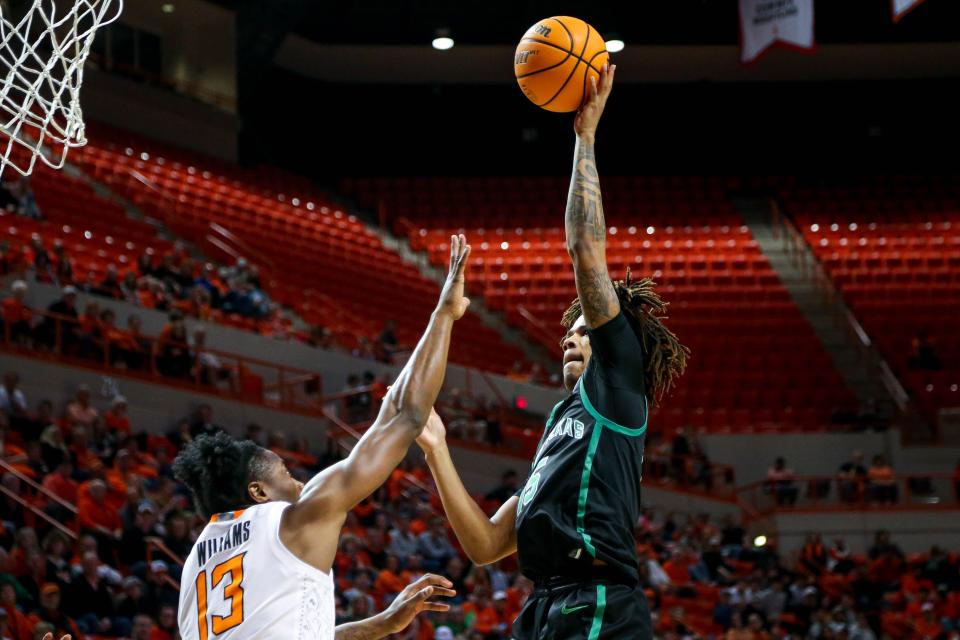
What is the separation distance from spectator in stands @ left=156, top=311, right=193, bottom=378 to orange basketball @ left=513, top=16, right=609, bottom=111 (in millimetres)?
10183

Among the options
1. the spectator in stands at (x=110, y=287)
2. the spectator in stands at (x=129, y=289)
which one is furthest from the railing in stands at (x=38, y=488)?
the spectator in stands at (x=129, y=289)

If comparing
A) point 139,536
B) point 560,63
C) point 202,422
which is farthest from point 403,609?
point 202,422

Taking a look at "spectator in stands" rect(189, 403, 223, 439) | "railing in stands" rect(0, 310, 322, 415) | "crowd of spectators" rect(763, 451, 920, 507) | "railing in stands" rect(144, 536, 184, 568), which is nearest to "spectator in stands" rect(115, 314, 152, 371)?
"railing in stands" rect(0, 310, 322, 415)

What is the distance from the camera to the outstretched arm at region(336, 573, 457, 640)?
441cm

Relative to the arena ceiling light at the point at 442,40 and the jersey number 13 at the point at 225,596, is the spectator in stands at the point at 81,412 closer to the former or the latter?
the jersey number 13 at the point at 225,596

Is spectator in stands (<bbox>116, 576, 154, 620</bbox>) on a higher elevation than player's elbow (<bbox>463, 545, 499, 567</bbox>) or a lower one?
lower

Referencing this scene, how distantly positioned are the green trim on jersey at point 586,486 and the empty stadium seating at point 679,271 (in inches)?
605

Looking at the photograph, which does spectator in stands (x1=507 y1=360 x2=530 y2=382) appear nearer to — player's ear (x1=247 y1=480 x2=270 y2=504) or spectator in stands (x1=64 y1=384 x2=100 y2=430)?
spectator in stands (x1=64 y1=384 x2=100 y2=430)

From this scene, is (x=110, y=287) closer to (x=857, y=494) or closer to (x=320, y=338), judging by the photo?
(x=320, y=338)

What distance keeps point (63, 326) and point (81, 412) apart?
1.57 m

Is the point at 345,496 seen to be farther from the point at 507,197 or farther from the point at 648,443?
the point at 507,197

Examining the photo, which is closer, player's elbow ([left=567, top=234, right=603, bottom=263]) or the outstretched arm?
player's elbow ([left=567, top=234, right=603, bottom=263])

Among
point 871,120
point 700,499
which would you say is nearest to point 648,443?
point 700,499

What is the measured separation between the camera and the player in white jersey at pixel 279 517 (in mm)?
3684
